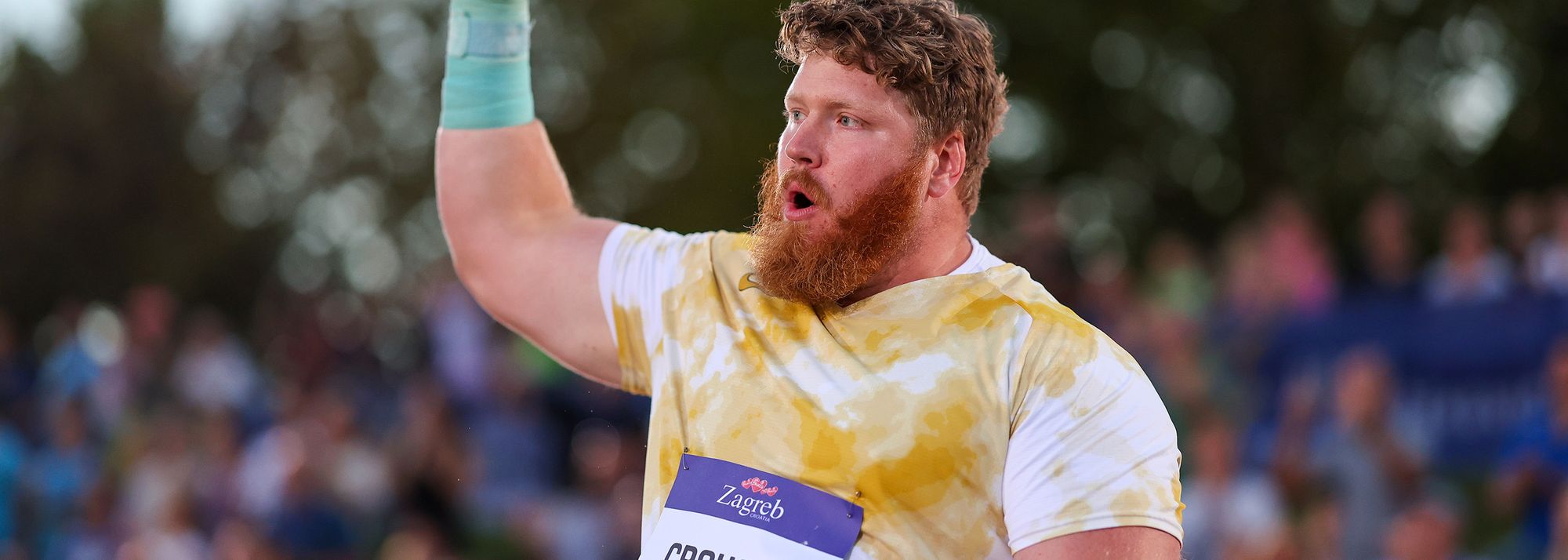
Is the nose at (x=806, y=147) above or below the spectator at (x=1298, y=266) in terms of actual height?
above

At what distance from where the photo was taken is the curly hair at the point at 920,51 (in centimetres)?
271

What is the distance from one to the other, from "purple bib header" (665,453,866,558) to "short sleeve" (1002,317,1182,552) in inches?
10.7

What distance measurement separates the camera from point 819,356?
2.72 meters

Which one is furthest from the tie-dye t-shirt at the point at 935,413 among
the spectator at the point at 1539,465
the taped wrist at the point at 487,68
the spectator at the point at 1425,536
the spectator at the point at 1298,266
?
the spectator at the point at 1298,266

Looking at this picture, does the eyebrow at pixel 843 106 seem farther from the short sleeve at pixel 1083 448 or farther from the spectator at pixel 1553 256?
the spectator at pixel 1553 256

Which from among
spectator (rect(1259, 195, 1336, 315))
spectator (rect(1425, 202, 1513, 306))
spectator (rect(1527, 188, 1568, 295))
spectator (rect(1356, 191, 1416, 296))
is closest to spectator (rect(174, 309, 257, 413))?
spectator (rect(1259, 195, 1336, 315))

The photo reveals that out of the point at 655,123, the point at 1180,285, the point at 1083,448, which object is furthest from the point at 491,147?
the point at 655,123

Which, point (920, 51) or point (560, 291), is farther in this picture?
point (560, 291)

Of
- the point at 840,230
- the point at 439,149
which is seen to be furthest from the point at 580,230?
the point at 840,230

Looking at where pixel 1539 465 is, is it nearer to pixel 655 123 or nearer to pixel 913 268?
pixel 913 268

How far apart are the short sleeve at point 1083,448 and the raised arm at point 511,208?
86 cm

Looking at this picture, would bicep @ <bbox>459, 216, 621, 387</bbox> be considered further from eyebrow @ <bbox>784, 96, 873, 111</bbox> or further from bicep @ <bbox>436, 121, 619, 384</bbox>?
eyebrow @ <bbox>784, 96, 873, 111</bbox>

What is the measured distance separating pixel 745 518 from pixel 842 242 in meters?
0.51

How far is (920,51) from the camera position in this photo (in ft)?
8.92
